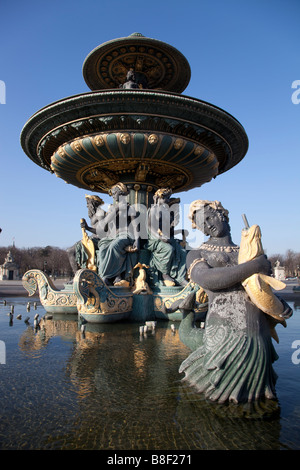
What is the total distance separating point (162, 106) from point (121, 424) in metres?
6.01

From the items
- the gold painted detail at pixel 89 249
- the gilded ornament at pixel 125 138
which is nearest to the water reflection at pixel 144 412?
the gold painted detail at pixel 89 249

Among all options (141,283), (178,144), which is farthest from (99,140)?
(141,283)

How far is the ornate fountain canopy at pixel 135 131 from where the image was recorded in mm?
6594

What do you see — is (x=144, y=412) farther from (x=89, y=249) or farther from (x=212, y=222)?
(x=89, y=249)

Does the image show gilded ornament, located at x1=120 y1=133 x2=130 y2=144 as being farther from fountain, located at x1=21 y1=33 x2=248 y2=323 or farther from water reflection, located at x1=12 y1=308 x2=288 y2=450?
water reflection, located at x1=12 y1=308 x2=288 y2=450

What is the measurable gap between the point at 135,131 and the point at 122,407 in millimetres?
5843

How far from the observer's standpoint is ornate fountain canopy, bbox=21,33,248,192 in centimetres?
659

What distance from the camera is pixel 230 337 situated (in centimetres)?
237

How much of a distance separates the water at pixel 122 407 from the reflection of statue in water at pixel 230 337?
13 centimetres

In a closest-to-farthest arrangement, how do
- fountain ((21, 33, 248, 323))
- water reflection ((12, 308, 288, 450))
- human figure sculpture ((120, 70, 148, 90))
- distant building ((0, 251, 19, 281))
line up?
water reflection ((12, 308, 288, 450)) < fountain ((21, 33, 248, 323)) < human figure sculpture ((120, 70, 148, 90)) < distant building ((0, 251, 19, 281))

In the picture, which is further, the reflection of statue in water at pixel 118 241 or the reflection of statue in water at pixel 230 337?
the reflection of statue in water at pixel 118 241

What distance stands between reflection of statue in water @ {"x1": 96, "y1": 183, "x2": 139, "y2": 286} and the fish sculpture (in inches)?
189

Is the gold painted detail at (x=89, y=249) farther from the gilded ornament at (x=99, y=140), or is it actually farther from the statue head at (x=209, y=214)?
the statue head at (x=209, y=214)

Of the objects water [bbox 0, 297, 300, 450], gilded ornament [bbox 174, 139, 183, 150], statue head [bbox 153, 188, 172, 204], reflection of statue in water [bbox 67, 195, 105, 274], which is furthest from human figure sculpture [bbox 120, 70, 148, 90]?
water [bbox 0, 297, 300, 450]
